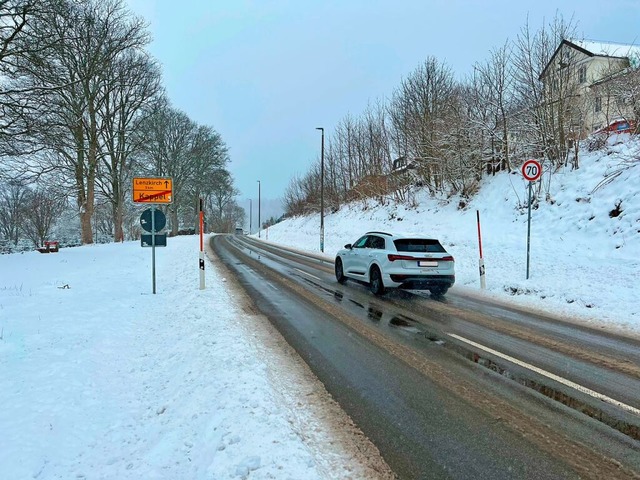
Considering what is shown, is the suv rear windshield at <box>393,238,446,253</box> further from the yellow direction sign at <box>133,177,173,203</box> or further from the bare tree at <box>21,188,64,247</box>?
the bare tree at <box>21,188,64,247</box>

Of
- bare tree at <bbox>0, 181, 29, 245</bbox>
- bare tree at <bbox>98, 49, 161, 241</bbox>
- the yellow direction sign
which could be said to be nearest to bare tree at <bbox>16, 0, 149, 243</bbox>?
bare tree at <bbox>98, 49, 161, 241</bbox>

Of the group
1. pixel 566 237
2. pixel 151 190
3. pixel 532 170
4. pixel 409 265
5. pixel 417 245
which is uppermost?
pixel 532 170

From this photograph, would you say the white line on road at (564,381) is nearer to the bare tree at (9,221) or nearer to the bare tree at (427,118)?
the bare tree at (427,118)

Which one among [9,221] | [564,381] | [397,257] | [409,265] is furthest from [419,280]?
[9,221]

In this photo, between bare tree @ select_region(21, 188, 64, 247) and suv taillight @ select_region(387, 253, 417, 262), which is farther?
bare tree @ select_region(21, 188, 64, 247)

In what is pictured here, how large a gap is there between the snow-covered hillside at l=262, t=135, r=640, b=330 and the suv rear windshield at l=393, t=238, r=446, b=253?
2.00 metres

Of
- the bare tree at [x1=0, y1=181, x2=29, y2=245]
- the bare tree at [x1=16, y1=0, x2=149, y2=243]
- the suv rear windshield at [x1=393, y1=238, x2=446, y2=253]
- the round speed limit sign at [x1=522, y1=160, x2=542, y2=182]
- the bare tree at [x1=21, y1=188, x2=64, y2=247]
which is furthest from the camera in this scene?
the bare tree at [x1=0, y1=181, x2=29, y2=245]

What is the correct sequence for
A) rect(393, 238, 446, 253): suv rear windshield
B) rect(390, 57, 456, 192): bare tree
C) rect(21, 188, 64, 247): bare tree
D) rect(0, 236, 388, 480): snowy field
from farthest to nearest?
rect(21, 188, 64, 247): bare tree, rect(390, 57, 456, 192): bare tree, rect(393, 238, 446, 253): suv rear windshield, rect(0, 236, 388, 480): snowy field

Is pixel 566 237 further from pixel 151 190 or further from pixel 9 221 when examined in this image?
pixel 9 221

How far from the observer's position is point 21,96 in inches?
571

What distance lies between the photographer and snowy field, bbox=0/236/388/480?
2.97 metres

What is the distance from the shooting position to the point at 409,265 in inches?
385

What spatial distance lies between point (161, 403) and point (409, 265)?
6956 millimetres

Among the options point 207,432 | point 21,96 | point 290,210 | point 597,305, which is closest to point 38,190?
point 21,96
